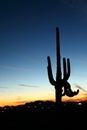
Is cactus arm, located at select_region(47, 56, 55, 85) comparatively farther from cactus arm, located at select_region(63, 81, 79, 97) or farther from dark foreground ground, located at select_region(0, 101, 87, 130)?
dark foreground ground, located at select_region(0, 101, 87, 130)

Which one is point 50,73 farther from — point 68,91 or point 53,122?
point 53,122

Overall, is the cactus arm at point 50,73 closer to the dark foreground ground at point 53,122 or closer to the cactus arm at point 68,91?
the cactus arm at point 68,91

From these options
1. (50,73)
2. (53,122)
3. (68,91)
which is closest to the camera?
(50,73)

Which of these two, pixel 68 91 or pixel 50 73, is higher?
pixel 50 73

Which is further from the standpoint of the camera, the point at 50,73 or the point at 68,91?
the point at 68,91

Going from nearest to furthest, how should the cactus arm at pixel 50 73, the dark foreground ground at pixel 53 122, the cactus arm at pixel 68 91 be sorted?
the cactus arm at pixel 50 73
the cactus arm at pixel 68 91
the dark foreground ground at pixel 53 122

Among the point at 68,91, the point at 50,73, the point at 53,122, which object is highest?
the point at 50,73

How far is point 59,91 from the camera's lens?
15.3m

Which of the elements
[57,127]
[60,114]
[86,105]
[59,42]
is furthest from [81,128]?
[86,105]

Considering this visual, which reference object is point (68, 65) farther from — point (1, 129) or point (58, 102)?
point (1, 129)

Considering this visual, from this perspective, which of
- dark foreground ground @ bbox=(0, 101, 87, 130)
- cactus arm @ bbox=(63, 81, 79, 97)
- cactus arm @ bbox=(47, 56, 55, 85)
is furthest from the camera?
dark foreground ground @ bbox=(0, 101, 87, 130)

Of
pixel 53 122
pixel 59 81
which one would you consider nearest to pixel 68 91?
pixel 59 81

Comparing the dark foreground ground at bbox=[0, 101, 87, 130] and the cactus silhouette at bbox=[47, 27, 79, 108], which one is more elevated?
the cactus silhouette at bbox=[47, 27, 79, 108]

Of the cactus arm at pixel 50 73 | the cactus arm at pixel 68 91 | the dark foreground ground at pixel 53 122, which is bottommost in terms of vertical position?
the dark foreground ground at pixel 53 122
